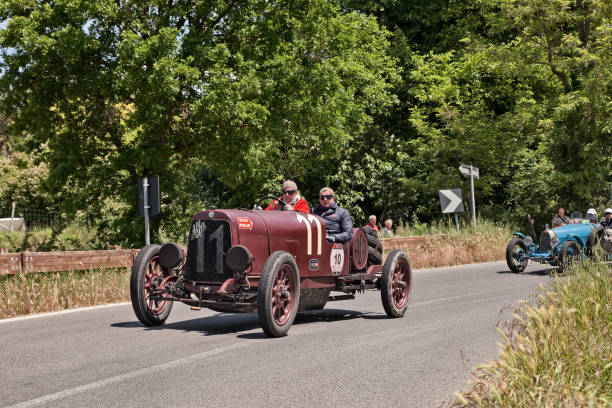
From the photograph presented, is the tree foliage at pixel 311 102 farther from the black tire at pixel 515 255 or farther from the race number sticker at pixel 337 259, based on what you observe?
the race number sticker at pixel 337 259

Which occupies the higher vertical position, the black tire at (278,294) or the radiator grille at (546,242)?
the radiator grille at (546,242)

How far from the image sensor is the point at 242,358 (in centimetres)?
702

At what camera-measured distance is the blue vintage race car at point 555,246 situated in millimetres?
17156

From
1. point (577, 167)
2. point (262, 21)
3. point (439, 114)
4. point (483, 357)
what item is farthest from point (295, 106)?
point (483, 357)

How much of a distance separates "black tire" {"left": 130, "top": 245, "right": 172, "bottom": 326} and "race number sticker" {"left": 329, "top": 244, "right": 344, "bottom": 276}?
222 cm

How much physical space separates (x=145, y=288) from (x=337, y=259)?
265cm

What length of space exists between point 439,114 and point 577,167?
670cm

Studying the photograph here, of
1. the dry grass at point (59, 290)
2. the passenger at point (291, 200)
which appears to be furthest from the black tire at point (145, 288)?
the dry grass at point (59, 290)

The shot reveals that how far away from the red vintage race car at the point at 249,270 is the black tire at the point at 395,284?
0.02m

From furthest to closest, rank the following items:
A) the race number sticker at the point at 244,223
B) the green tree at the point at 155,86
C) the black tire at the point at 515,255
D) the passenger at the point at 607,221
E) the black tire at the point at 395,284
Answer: the green tree at the point at 155,86
the black tire at the point at 515,255
the passenger at the point at 607,221
the black tire at the point at 395,284
the race number sticker at the point at 244,223

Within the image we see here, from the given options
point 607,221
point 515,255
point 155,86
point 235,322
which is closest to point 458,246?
point 515,255

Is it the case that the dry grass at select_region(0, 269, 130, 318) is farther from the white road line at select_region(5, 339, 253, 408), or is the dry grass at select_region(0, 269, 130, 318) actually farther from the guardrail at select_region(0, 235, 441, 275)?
the white road line at select_region(5, 339, 253, 408)

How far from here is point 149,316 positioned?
29.2 ft

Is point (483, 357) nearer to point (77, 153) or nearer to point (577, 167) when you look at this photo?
point (77, 153)
